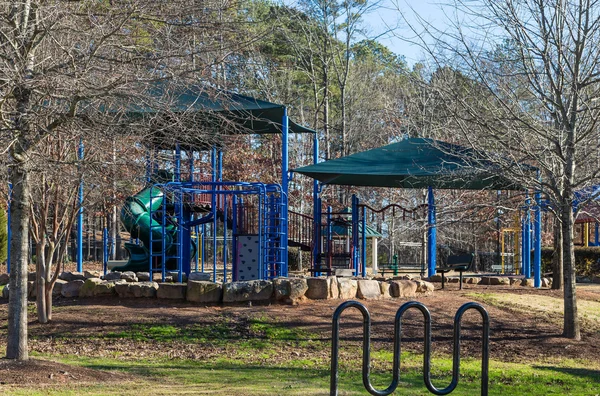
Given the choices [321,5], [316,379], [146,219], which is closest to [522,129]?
[316,379]

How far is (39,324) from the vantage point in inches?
451

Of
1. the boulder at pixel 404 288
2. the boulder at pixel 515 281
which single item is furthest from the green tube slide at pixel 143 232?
the boulder at pixel 515 281

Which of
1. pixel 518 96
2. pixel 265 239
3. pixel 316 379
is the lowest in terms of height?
pixel 316 379

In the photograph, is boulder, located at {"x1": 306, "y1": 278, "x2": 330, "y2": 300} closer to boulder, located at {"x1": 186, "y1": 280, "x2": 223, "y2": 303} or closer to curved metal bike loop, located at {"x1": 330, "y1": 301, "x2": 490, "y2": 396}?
boulder, located at {"x1": 186, "y1": 280, "x2": 223, "y2": 303}

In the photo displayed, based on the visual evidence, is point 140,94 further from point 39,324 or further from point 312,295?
point 312,295

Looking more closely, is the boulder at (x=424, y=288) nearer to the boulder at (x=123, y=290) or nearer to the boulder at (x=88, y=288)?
the boulder at (x=123, y=290)

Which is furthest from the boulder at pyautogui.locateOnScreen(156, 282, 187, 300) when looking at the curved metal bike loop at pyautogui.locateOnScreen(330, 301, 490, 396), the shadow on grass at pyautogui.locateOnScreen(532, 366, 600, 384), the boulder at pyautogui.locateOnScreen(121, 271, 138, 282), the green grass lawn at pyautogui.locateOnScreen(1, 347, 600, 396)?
the curved metal bike loop at pyautogui.locateOnScreen(330, 301, 490, 396)

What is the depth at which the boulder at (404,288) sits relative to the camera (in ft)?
45.8

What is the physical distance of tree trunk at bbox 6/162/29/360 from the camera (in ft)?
25.7

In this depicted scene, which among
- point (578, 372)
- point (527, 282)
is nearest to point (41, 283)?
point (578, 372)

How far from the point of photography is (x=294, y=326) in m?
11.3

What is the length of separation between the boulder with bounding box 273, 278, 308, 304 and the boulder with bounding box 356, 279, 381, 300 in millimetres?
1179

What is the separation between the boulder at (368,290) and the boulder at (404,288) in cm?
46

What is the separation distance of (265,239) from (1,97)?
367 inches
